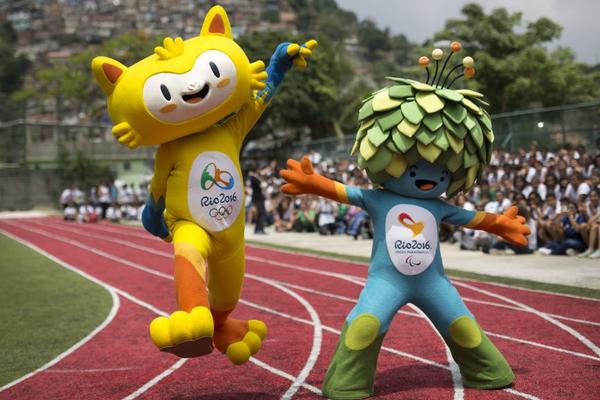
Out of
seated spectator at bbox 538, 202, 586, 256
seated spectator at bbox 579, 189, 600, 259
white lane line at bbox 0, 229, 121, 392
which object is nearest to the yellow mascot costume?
white lane line at bbox 0, 229, 121, 392

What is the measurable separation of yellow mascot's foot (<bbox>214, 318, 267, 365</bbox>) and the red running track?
1.10ft

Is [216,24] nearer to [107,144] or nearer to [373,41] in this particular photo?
[107,144]

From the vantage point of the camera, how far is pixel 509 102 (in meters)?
40.5

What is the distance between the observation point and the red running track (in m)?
6.27

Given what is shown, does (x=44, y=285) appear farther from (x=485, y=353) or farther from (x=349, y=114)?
(x=349, y=114)

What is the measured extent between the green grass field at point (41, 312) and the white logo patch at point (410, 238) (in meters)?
3.53

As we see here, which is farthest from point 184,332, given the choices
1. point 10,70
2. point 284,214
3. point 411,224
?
point 10,70

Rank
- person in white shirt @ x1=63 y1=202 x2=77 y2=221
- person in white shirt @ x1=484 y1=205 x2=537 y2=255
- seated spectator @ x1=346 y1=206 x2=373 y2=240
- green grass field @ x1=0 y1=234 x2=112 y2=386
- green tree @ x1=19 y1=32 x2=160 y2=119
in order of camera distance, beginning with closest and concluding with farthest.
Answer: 1. green grass field @ x1=0 y1=234 x2=112 y2=386
2. person in white shirt @ x1=484 y1=205 x2=537 y2=255
3. seated spectator @ x1=346 y1=206 x2=373 y2=240
4. person in white shirt @ x1=63 y1=202 x2=77 y2=221
5. green tree @ x1=19 y1=32 x2=160 y2=119

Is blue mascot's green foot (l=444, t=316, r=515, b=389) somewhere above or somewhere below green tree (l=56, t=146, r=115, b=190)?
below

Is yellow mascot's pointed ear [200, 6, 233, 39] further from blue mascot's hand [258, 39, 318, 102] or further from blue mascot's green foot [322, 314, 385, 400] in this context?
blue mascot's green foot [322, 314, 385, 400]

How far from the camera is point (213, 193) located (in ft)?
19.1

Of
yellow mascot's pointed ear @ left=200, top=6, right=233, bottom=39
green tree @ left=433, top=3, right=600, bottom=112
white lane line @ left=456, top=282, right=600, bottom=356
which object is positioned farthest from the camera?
green tree @ left=433, top=3, right=600, bottom=112

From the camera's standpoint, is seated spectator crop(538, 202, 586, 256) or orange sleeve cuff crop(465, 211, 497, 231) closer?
orange sleeve cuff crop(465, 211, 497, 231)

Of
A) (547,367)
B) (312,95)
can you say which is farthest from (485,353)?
(312,95)
